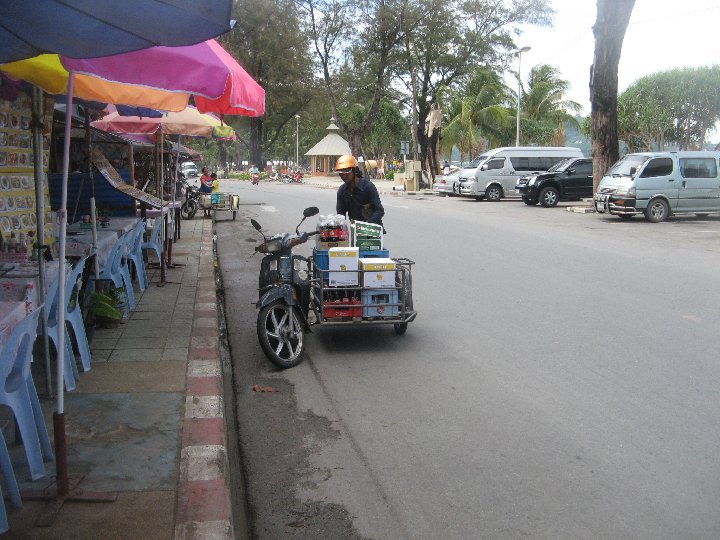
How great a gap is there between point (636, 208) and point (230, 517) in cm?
1691

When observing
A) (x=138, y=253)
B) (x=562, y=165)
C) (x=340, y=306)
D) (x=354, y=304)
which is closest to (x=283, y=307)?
(x=340, y=306)

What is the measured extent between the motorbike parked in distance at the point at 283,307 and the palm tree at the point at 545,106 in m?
44.2

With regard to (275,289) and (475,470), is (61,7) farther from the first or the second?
(275,289)

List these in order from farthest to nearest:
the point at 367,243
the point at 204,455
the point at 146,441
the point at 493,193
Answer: the point at 493,193 → the point at 367,243 → the point at 146,441 → the point at 204,455

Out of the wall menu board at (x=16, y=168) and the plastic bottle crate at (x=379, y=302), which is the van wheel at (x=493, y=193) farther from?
the plastic bottle crate at (x=379, y=302)

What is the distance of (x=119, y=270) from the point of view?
7383 mm

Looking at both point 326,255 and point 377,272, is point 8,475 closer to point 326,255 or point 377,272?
point 326,255

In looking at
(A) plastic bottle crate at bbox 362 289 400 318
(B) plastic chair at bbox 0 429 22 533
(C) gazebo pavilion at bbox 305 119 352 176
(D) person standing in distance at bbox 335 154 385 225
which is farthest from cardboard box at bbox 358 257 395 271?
(C) gazebo pavilion at bbox 305 119 352 176

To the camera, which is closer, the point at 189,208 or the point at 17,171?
the point at 17,171

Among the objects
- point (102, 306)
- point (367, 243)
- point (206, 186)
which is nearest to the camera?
point (102, 306)

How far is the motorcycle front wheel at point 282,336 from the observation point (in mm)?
5965

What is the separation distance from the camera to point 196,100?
236 inches

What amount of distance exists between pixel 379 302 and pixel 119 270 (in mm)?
2910

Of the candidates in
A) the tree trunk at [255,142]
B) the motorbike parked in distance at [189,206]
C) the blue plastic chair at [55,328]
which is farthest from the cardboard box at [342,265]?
the tree trunk at [255,142]
